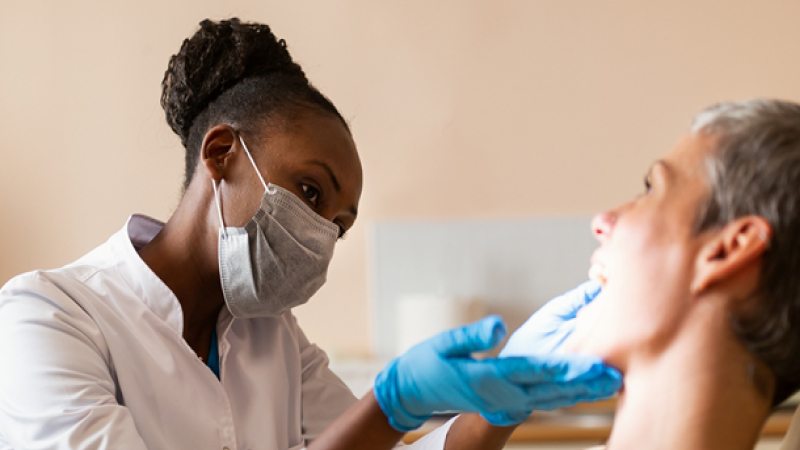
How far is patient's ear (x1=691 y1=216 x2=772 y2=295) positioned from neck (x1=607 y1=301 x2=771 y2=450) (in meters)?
0.03

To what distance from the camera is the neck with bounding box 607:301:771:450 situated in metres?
0.79

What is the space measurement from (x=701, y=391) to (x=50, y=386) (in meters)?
0.84

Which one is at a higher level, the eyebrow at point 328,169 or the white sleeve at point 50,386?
the eyebrow at point 328,169

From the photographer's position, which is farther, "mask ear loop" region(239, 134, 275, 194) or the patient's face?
"mask ear loop" region(239, 134, 275, 194)

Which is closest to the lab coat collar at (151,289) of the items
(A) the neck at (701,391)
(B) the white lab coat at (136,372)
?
(B) the white lab coat at (136,372)

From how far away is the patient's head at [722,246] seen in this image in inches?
30.5

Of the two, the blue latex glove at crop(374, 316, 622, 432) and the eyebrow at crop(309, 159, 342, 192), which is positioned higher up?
the eyebrow at crop(309, 159, 342, 192)

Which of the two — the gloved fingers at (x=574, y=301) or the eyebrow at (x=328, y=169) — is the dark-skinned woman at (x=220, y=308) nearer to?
the eyebrow at (x=328, y=169)

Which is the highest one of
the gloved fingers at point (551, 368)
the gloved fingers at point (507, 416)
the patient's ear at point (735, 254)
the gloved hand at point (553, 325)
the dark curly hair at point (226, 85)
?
the dark curly hair at point (226, 85)

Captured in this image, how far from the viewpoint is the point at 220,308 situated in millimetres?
1315

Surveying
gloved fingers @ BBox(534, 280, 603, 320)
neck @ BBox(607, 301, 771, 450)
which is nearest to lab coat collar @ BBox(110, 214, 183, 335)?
gloved fingers @ BBox(534, 280, 603, 320)

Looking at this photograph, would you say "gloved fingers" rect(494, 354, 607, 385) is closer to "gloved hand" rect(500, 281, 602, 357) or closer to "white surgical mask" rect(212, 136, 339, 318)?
"gloved hand" rect(500, 281, 602, 357)

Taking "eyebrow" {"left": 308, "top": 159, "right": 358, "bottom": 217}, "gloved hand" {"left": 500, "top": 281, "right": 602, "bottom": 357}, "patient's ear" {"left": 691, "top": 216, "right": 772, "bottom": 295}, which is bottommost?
"gloved hand" {"left": 500, "top": 281, "right": 602, "bottom": 357}

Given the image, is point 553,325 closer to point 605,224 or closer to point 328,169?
point 605,224
